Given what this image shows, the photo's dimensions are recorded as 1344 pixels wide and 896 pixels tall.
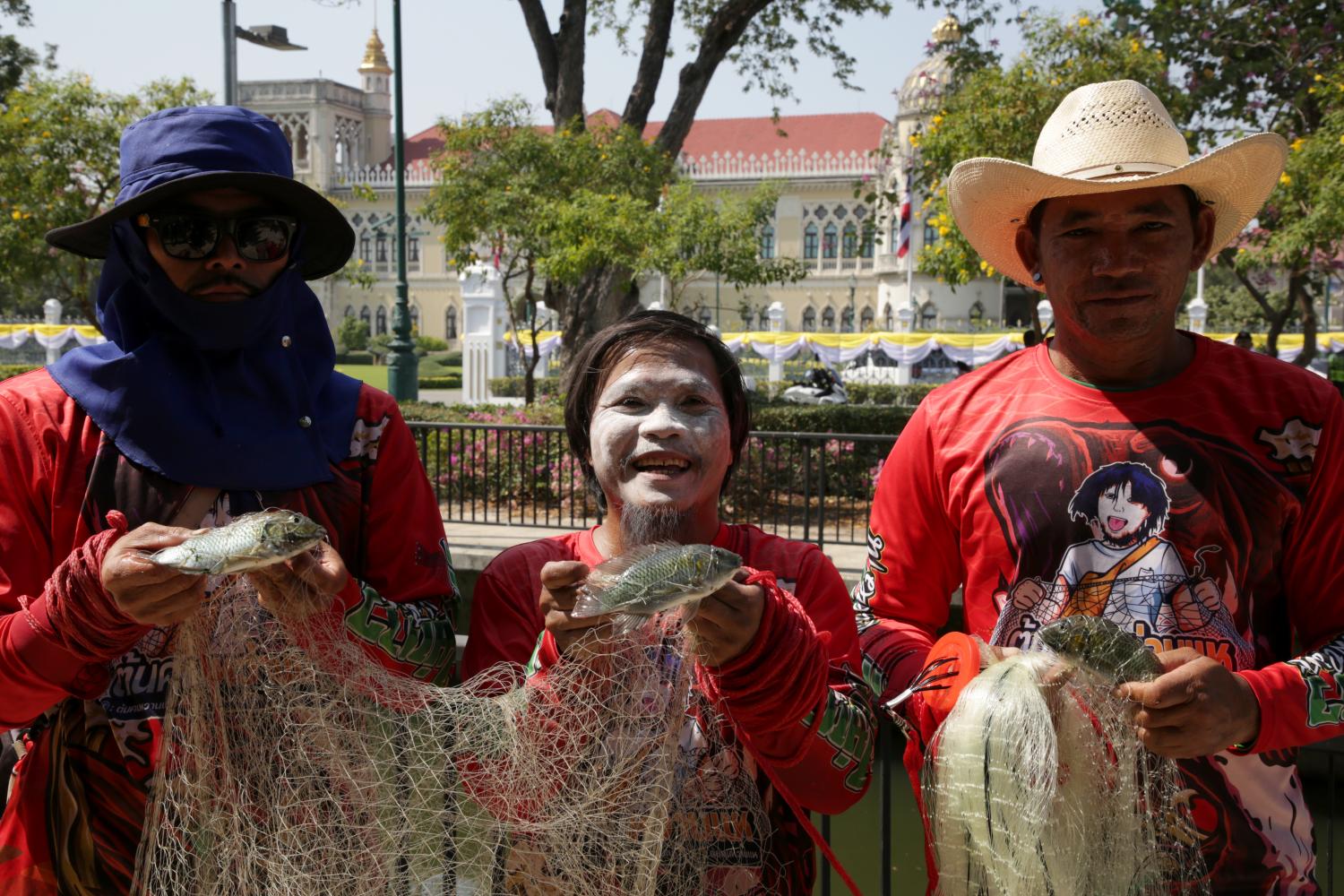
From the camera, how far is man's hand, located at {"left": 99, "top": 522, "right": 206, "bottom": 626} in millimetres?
1604

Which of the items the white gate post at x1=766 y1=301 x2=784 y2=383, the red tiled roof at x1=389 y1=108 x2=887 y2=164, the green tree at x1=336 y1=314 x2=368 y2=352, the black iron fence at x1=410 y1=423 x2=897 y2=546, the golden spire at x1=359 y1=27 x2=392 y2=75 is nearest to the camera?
the black iron fence at x1=410 y1=423 x2=897 y2=546

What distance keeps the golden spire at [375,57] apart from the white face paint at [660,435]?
9950 centimetres

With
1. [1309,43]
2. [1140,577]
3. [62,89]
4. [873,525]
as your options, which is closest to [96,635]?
[873,525]

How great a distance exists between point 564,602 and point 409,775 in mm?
427

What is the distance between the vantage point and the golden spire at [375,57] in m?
93.8

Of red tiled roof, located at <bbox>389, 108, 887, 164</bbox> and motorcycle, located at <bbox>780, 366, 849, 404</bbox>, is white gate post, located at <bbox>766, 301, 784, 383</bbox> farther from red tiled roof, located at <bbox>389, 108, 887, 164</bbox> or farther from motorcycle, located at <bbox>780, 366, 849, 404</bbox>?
red tiled roof, located at <bbox>389, 108, 887, 164</bbox>

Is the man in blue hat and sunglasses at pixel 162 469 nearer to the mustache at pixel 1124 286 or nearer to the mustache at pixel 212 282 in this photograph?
the mustache at pixel 212 282

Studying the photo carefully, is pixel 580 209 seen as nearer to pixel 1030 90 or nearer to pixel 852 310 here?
pixel 1030 90

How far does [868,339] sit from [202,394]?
121 ft

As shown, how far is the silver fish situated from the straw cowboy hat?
1.47 meters

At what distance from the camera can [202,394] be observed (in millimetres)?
2004

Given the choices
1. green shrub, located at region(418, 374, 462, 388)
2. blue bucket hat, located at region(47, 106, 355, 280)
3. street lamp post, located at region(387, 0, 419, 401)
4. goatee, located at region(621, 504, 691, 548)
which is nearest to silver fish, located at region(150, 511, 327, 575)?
goatee, located at region(621, 504, 691, 548)

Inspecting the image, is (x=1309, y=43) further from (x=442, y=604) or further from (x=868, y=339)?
(x=868, y=339)

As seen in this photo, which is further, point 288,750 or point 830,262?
point 830,262
